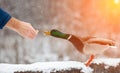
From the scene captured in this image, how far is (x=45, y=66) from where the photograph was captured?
1.31m

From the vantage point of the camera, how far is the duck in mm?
1300

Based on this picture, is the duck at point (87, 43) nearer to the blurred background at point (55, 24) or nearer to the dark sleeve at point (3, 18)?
the blurred background at point (55, 24)

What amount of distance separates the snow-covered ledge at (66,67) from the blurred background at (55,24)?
0.03 m

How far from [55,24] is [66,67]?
0.82 ft

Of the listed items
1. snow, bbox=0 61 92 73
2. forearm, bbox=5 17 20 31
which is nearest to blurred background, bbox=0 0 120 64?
snow, bbox=0 61 92 73

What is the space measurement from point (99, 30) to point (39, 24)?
349mm

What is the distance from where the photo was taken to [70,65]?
4.36 feet

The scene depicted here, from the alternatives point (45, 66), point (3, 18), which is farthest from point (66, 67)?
point (3, 18)

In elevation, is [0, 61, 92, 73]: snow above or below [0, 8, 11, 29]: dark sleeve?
above

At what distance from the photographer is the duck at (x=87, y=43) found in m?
1.30

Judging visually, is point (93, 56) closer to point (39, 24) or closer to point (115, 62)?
point (115, 62)

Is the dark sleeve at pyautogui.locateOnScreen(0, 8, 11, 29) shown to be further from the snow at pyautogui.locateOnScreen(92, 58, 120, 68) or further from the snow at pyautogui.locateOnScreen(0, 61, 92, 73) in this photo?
the snow at pyautogui.locateOnScreen(92, 58, 120, 68)

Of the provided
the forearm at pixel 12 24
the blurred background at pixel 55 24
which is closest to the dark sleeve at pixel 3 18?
the forearm at pixel 12 24

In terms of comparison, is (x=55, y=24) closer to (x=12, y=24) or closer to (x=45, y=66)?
(x=45, y=66)
